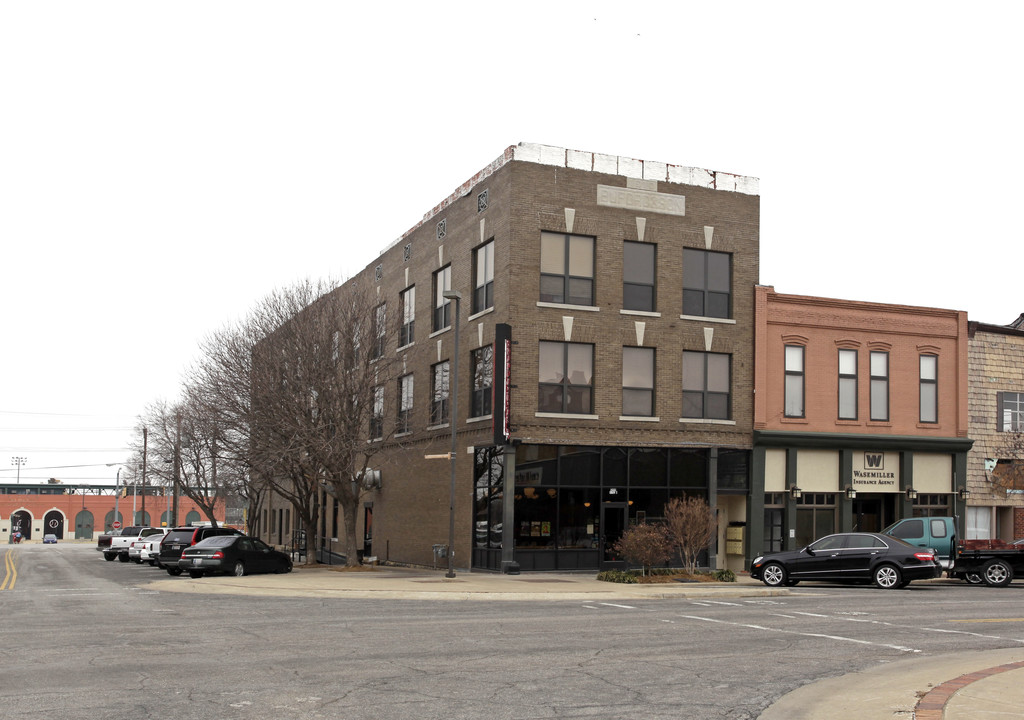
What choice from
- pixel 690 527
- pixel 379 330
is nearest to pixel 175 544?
pixel 379 330

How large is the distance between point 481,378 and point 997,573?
16970 millimetres

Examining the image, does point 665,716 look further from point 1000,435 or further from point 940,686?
point 1000,435

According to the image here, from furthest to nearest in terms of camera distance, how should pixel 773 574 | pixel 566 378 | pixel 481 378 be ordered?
pixel 481 378
pixel 566 378
pixel 773 574

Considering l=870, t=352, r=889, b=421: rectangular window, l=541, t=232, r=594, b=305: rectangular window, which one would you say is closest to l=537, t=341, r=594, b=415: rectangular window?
l=541, t=232, r=594, b=305: rectangular window

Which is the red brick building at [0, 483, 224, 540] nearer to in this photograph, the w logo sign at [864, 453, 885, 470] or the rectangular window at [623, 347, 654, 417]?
the rectangular window at [623, 347, 654, 417]

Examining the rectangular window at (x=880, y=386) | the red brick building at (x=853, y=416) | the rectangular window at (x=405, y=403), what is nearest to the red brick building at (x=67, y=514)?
the rectangular window at (x=405, y=403)

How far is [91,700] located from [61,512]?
132 meters

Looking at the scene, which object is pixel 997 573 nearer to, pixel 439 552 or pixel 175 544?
pixel 439 552

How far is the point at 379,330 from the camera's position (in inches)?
1593

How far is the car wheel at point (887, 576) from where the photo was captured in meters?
29.4

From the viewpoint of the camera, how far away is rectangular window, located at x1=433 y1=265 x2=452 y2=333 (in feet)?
129

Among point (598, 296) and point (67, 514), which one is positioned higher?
point (598, 296)

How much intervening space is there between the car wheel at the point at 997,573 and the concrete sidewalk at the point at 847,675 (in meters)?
8.10

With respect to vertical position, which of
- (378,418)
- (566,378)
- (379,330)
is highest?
(379,330)
